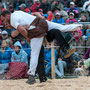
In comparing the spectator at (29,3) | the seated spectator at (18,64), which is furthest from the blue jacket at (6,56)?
the spectator at (29,3)

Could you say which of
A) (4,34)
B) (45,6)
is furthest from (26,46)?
(45,6)

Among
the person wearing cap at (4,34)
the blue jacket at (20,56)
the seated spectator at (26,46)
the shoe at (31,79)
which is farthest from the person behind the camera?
the person wearing cap at (4,34)

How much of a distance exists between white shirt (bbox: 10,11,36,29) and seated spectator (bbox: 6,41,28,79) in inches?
73.7

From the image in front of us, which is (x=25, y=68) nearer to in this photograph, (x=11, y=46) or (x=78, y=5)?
(x=11, y=46)

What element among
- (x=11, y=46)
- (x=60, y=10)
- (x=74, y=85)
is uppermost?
(x=60, y=10)

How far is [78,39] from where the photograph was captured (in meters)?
7.27

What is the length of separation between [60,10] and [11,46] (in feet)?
9.26

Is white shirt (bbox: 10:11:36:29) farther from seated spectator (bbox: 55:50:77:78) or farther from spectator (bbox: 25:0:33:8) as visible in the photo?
spectator (bbox: 25:0:33:8)

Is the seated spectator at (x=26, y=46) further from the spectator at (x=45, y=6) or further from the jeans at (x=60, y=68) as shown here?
the spectator at (x=45, y=6)

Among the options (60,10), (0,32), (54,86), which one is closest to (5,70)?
(0,32)

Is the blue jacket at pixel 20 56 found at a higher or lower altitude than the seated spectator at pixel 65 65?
higher

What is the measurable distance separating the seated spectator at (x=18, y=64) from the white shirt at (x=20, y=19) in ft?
6.14

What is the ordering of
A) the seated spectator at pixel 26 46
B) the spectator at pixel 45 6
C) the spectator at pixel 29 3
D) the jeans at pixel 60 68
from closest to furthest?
the jeans at pixel 60 68
the seated spectator at pixel 26 46
the spectator at pixel 45 6
the spectator at pixel 29 3

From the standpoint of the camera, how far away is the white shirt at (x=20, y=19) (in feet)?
16.7
